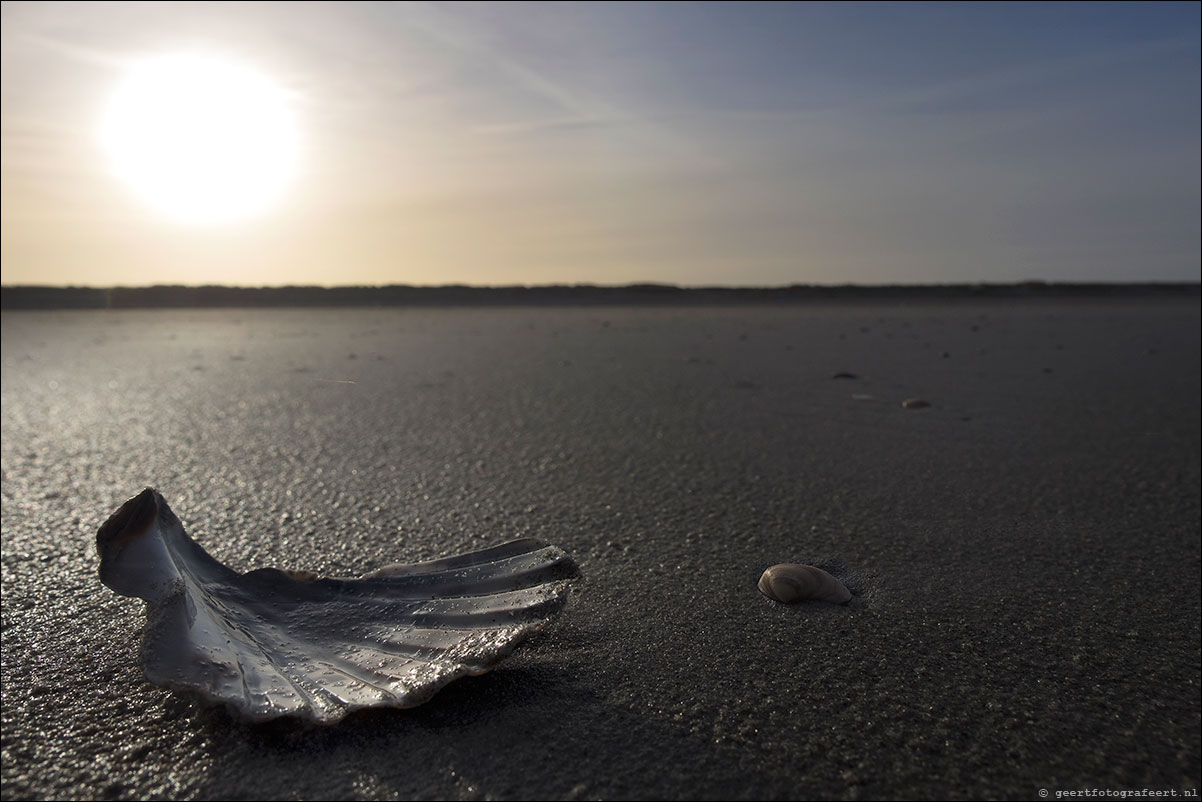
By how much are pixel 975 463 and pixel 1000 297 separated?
18.6 m

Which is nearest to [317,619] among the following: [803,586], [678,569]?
[678,569]

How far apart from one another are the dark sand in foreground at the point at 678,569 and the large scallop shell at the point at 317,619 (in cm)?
5

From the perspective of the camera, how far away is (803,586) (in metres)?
1.55

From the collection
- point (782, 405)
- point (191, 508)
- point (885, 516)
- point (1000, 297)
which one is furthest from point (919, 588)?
point (1000, 297)

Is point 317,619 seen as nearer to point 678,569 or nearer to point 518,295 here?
point 678,569

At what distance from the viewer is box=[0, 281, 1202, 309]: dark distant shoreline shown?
18.7m

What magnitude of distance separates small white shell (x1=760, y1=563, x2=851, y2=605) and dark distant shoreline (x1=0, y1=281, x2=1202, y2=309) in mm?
16364

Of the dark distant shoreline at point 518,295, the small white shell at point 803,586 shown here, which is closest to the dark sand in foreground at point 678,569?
the small white shell at point 803,586

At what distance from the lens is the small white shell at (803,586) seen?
1.55 m

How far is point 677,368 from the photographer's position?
5.45m

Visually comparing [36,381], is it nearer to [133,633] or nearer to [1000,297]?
[133,633]

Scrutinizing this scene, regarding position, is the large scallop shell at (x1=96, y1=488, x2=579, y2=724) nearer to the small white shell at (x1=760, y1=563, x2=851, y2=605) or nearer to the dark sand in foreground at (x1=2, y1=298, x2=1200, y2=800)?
the dark sand in foreground at (x1=2, y1=298, x2=1200, y2=800)

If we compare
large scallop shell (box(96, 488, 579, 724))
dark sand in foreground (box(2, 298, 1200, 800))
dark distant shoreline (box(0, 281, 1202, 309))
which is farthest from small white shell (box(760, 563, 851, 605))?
dark distant shoreline (box(0, 281, 1202, 309))

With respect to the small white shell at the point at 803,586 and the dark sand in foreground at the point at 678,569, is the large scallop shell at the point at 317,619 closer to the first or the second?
the dark sand in foreground at the point at 678,569
